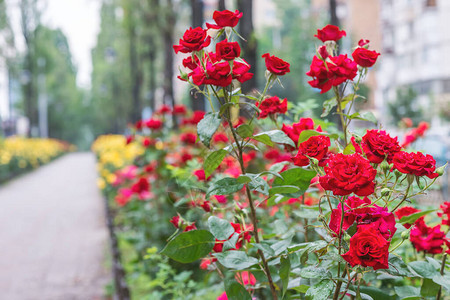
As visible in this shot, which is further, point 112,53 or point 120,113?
point 120,113

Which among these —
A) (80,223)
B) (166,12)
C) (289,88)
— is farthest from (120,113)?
(80,223)

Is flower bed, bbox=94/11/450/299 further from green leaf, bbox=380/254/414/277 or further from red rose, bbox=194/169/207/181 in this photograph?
red rose, bbox=194/169/207/181

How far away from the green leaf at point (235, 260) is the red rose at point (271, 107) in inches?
23.1

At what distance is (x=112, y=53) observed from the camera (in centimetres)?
2117

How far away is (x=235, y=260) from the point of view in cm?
149

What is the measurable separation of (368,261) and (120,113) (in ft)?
96.9

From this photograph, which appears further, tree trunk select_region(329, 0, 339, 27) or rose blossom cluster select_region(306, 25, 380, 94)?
tree trunk select_region(329, 0, 339, 27)

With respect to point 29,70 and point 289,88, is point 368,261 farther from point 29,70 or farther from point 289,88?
point 289,88

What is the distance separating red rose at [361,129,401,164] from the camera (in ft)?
4.32

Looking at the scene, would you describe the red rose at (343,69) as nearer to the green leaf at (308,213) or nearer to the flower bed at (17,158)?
the green leaf at (308,213)

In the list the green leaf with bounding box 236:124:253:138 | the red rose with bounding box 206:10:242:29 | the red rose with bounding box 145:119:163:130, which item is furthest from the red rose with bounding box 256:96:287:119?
the red rose with bounding box 145:119:163:130

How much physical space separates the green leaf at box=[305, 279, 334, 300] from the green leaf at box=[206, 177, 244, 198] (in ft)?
1.21

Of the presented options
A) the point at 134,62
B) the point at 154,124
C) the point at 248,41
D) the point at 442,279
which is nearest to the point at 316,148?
the point at 442,279

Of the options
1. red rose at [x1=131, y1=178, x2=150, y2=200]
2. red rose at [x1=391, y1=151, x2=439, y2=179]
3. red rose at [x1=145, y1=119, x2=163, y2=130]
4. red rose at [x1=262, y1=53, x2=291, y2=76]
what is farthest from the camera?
Answer: red rose at [x1=145, y1=119, x2=163, y2=130]
